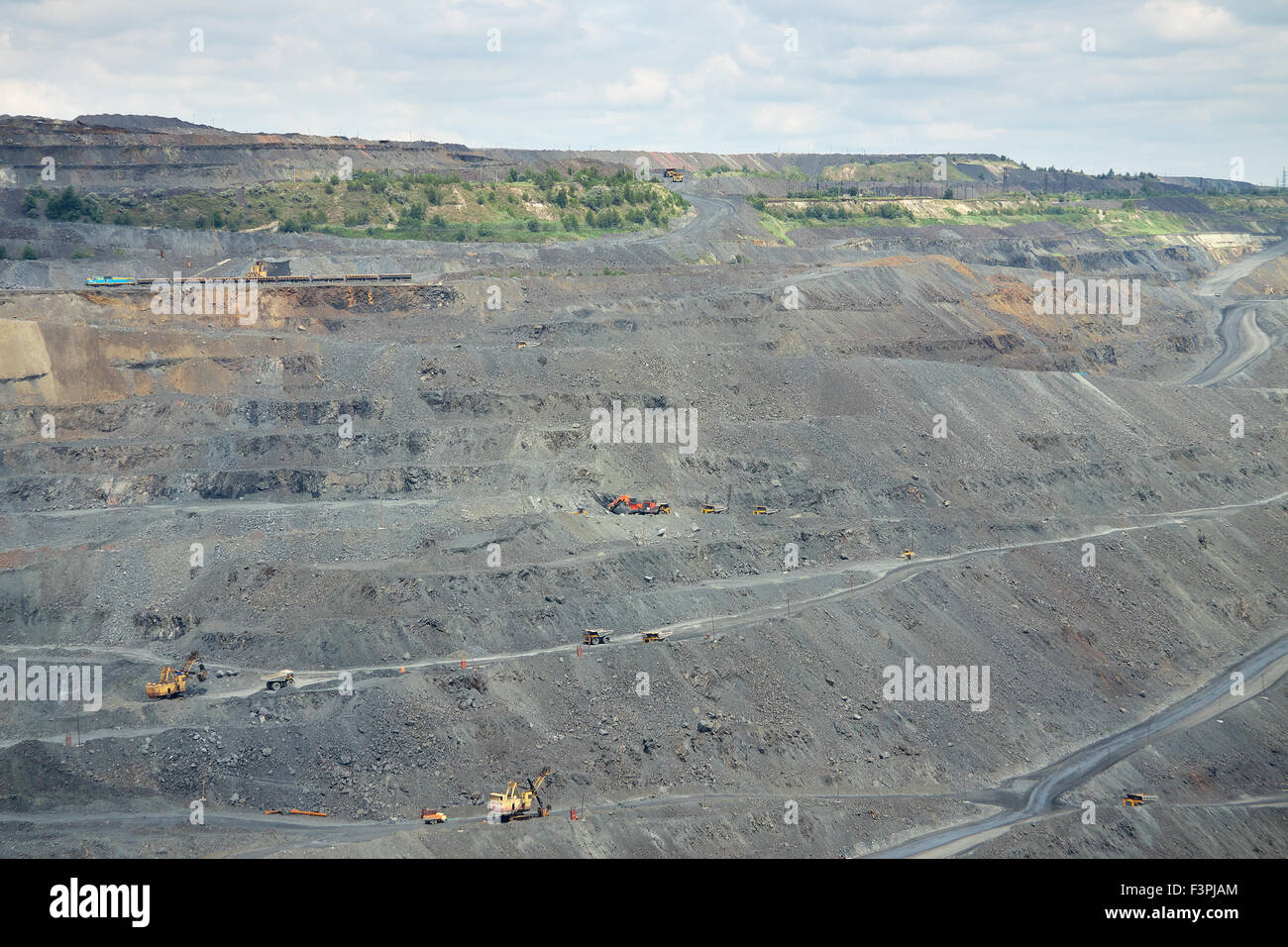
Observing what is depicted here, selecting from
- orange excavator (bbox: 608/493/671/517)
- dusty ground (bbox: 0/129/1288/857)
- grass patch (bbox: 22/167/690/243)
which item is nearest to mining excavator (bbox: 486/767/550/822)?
dusty ground (bbox: 0/129/1288/857)

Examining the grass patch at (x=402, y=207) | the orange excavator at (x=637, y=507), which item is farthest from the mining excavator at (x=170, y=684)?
the grass patch at (x=402, y=207)

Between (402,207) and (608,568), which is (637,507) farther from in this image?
(402,207)

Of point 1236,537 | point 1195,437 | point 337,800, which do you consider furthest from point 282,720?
point 1195,437

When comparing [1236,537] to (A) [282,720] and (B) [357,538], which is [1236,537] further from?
(A) [282,720]

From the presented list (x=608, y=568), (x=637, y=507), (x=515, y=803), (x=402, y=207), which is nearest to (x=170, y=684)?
(x=515, y=803)

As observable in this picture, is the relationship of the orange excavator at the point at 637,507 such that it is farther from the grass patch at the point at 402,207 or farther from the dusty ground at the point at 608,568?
the grass patch at the point at 402,207

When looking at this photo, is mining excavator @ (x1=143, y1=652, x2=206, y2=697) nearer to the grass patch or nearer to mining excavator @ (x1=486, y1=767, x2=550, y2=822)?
mining excavator @ (x1=486, y1=767, x2=550, y2=822)

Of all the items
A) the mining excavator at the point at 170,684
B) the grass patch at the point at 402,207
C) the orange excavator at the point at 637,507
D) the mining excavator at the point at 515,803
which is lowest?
the mining excavator at the point at 515,803
